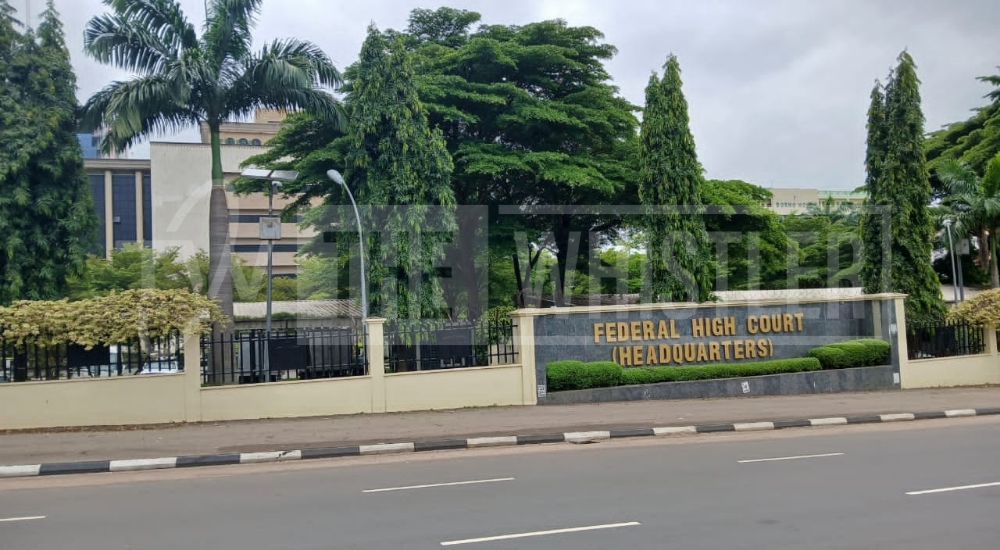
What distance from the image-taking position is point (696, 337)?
789 inches

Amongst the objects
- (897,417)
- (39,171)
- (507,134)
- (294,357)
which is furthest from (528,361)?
(39,171)

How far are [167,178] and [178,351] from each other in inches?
2636

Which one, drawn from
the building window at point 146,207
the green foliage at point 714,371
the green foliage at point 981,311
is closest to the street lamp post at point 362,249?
the green foliage at point 714,371

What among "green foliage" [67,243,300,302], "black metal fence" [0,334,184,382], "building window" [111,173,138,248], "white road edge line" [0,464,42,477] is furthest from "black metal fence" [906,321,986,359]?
"building window" [111,173,138,248]

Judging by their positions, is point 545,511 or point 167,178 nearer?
point 545,511

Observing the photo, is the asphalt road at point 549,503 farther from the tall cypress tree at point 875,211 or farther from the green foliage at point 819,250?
→ the green foliage at point 819,250

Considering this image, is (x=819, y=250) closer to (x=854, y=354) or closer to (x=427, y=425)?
(x=854, y=354)

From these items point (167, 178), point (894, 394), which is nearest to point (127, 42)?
point (894, 394)

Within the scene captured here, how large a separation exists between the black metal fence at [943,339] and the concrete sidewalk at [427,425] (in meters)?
3.48

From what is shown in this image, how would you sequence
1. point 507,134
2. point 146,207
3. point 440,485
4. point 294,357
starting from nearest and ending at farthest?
point 440,485, point 294,357, point 507,134, point 146,207

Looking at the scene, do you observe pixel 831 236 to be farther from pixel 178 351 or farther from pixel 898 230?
pixel 178 351

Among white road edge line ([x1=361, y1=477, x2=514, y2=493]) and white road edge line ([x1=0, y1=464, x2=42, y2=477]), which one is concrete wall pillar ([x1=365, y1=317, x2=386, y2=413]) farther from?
white road edge line ([x1=361, y1=477, x2=514, y2=493])

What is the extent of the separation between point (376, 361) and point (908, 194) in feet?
57.5

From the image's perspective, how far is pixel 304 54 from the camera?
66.8 ft
